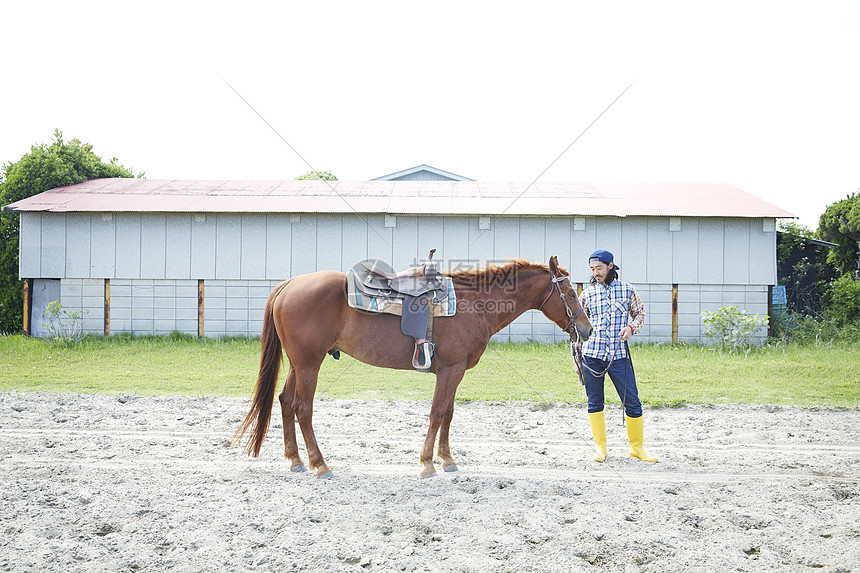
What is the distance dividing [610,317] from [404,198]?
8.78 meters

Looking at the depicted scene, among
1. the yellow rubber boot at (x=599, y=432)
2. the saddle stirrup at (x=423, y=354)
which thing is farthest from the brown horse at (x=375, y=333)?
the yellow rubber boot at (x=599, y=432)

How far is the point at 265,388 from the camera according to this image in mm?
4453

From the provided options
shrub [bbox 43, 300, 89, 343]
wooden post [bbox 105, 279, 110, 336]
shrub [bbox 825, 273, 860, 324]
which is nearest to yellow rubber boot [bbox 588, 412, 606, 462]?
shrub [bbox 825, 273, 860, 324]

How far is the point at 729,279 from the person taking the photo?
1180 cm

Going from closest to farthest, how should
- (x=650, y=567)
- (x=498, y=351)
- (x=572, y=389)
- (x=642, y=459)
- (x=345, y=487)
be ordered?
(x=650, y=567), (x=345, y=487), (x=642, y=459), (x=572, y=389), (x=498, y=351)

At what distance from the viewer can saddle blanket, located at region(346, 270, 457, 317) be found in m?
4.26

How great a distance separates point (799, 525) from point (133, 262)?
40.4ft

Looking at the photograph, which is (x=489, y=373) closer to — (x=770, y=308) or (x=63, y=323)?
(x=770, y=308)

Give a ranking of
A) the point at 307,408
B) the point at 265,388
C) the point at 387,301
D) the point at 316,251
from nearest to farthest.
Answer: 1. the point at 307,408
2. the point at 387,301
3. the point at 265,388
4. the point at 316,251

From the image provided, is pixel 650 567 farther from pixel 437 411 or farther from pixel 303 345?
pixel 303 345

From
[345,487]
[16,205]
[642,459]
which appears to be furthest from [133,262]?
[642,459]

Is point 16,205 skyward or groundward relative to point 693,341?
skyward

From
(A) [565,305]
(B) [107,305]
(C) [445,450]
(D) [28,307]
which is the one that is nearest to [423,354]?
(C) [445,450]

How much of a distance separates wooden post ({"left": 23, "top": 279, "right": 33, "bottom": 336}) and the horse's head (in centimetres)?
1215
